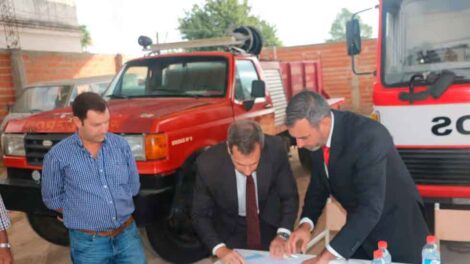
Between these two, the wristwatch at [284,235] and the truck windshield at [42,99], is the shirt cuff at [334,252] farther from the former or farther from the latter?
the truck windshield at [42,99]

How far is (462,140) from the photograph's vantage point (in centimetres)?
387

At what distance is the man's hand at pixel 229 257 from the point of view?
250 centimetres

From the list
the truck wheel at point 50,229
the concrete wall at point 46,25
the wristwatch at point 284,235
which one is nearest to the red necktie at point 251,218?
the wristwatch at point 284,235

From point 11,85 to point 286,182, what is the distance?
9983mm

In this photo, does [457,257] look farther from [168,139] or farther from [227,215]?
[168,139]

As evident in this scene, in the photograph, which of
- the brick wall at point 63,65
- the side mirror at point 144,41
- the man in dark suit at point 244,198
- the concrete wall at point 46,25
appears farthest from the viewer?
the concrete wall at point 46,25

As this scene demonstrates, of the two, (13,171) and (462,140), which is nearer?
(462,140)

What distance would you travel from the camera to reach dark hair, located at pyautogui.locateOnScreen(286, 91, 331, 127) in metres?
2.20

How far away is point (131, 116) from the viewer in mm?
4027

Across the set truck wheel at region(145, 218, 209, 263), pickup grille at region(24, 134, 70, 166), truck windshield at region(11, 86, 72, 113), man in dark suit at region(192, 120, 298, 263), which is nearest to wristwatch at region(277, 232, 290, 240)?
man in dark suit at region(192, 120, 298, 263)

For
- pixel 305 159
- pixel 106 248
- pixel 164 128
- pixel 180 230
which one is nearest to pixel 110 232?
pixel 106 248

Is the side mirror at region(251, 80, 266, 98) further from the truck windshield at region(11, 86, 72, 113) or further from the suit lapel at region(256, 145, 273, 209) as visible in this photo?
the truck windshield at region(11, 86, 72, 113)

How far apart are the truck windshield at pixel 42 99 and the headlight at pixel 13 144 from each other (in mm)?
4263

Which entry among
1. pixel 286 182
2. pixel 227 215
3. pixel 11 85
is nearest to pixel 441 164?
pixel 286 182
